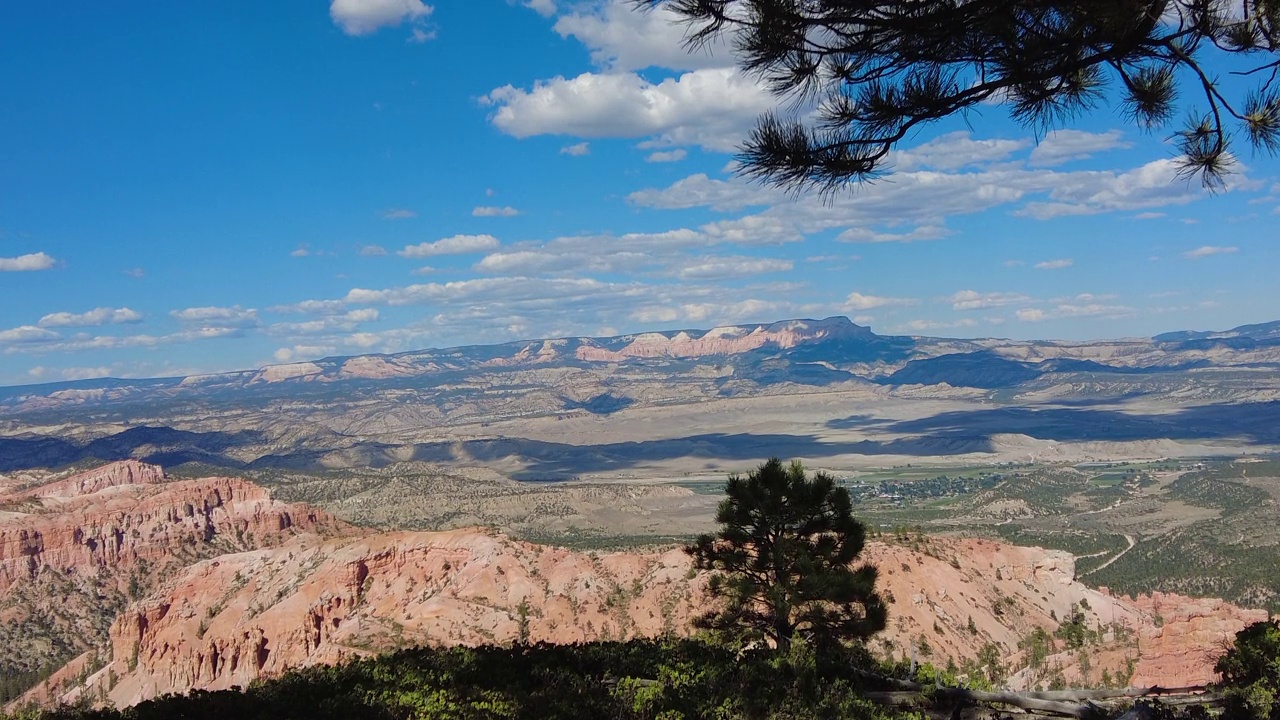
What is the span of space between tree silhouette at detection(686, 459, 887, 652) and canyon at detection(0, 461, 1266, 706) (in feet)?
34.0

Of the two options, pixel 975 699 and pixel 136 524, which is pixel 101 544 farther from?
pixel 975 699

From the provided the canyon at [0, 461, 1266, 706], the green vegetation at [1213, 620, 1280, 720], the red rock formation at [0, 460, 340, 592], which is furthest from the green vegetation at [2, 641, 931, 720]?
the red rock formation at [0, 460, 340, 592]

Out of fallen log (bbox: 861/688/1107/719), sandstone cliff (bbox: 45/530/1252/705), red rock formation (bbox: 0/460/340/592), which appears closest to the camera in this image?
fallen log (bbox: 861/688/1107/719)

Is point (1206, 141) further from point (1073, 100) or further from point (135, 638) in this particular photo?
point (135, 638)

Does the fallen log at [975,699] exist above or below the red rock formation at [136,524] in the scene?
above

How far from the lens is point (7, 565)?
83.7 meters

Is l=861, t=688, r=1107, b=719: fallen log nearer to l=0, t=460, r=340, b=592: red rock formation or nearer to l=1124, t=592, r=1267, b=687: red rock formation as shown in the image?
l=1124, t=592, r=1267, b=687: red rock formation

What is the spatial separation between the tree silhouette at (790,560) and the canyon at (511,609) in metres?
10.4

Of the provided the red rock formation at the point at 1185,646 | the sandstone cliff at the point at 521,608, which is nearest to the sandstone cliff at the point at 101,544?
the sandstone cliff at the point at 521,608

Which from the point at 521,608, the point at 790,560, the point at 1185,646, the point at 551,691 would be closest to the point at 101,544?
the point at 521,608

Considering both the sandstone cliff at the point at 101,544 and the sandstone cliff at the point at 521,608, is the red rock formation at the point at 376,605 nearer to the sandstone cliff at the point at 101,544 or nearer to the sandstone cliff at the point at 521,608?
the sandstone cliff at the point at 521,608

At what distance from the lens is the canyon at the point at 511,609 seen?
39.1 meters

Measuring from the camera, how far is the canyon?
128 ft

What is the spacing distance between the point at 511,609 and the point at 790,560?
105 feet
